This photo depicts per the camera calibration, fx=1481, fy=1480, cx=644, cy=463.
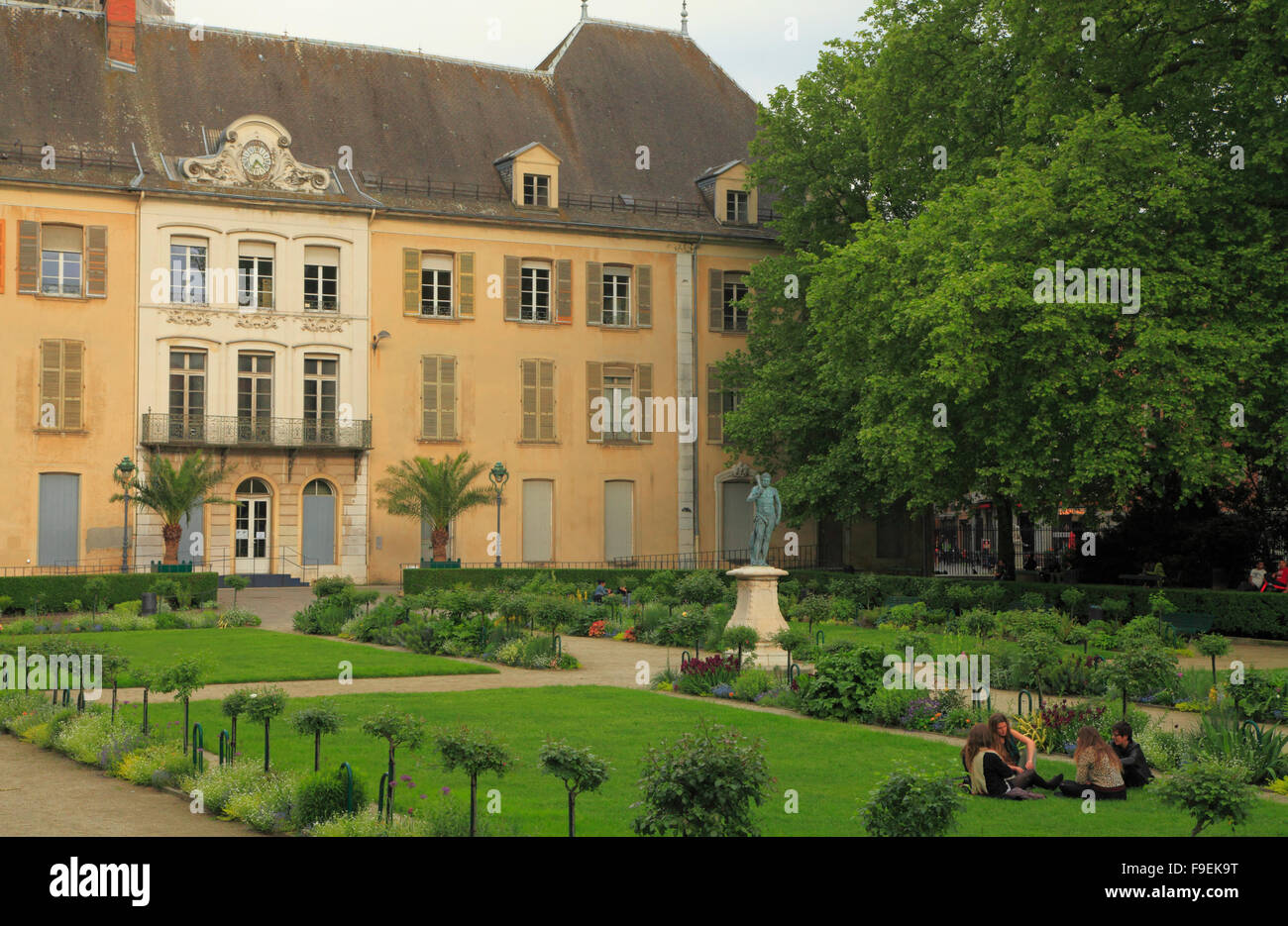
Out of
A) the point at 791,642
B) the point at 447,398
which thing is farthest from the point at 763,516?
the point at 447,398

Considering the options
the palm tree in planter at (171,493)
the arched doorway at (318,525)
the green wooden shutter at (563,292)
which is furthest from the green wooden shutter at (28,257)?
the green wooden shutter at (563,292)

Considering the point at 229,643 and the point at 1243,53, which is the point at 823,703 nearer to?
the point at 229,643

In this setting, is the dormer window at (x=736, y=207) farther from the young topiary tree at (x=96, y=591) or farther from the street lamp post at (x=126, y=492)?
the young topiary tree at (x=96, y=591)

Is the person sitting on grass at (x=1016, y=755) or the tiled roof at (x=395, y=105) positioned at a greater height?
the tiled roof at (x=395, y=105)

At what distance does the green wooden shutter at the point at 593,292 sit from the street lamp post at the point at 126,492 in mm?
13232

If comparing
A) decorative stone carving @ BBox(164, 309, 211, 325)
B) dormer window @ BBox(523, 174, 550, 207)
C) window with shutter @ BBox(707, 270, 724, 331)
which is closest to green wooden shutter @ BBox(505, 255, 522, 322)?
dormer window @ BBox(523, 174, 550, 207)

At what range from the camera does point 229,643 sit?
22688 mm

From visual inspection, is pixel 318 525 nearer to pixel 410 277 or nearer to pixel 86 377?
pixel 86 377

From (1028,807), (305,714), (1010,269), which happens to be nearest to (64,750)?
(305,714)

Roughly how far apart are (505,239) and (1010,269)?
19.5m

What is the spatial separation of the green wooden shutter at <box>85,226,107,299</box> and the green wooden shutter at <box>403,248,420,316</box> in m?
7.54

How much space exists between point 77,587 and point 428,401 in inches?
507

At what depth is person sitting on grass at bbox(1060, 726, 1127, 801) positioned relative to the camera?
10.9 m

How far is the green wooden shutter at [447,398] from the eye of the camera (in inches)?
1558
